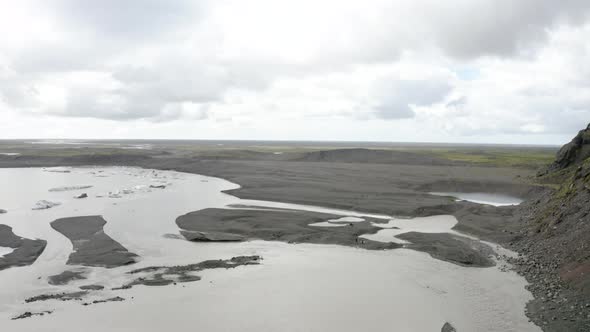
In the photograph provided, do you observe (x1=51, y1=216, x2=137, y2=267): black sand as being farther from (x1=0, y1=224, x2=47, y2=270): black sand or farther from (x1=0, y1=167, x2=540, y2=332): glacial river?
(x1=0, y1=224, x2=47, y2=270): black sand

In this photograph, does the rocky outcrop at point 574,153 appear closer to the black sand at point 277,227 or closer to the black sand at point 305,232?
the black sand at point 305,232

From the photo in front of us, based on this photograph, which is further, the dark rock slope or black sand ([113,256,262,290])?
black sand ([113,256,262,290])

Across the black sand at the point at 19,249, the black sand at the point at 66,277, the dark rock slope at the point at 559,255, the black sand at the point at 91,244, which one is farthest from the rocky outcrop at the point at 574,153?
the black sand at the point at 19,249

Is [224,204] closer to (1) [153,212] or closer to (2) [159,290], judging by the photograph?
(1) [153,212]

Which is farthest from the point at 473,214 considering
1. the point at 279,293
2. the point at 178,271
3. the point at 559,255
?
the point at 178,271

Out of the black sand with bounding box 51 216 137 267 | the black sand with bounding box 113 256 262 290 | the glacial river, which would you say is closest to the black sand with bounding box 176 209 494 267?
the glacial river

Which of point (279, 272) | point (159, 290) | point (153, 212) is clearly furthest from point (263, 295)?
point (153, 212)

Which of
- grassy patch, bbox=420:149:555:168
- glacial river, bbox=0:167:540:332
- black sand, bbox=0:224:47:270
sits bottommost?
glacial river, bbox=0:167:540:332
